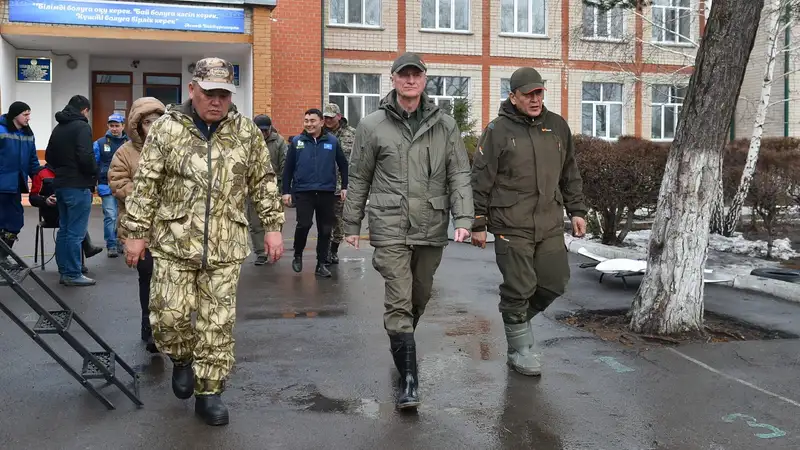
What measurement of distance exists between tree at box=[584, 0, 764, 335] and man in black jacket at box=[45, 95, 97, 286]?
5655mm

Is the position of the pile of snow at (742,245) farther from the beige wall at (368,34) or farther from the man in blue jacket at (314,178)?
the beige wall at (368,34)

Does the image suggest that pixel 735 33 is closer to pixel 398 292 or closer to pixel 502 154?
pixel 502 154

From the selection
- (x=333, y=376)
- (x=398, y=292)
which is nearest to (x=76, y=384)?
(x=333, y=376)

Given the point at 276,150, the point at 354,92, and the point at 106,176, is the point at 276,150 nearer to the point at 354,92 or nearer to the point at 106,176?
the point at 106,176

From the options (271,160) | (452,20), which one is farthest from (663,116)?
(271,160)

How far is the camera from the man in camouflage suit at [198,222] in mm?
4270

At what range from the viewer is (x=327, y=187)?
9.04 meters

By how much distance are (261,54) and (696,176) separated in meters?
14.5

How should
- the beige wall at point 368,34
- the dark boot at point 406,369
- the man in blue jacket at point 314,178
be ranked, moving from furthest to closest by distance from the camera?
the beige wall at point 368,34 → the man in blue jacket at point 314,178 → the dark boot at point 406,369

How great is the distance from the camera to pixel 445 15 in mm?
25484

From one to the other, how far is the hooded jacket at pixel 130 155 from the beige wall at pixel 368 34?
1917 centimetres

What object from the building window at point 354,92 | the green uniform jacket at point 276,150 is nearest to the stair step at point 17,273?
the green uniform jacket at point 276,150

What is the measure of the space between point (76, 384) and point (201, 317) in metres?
1.20

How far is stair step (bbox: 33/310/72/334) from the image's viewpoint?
441 cm
